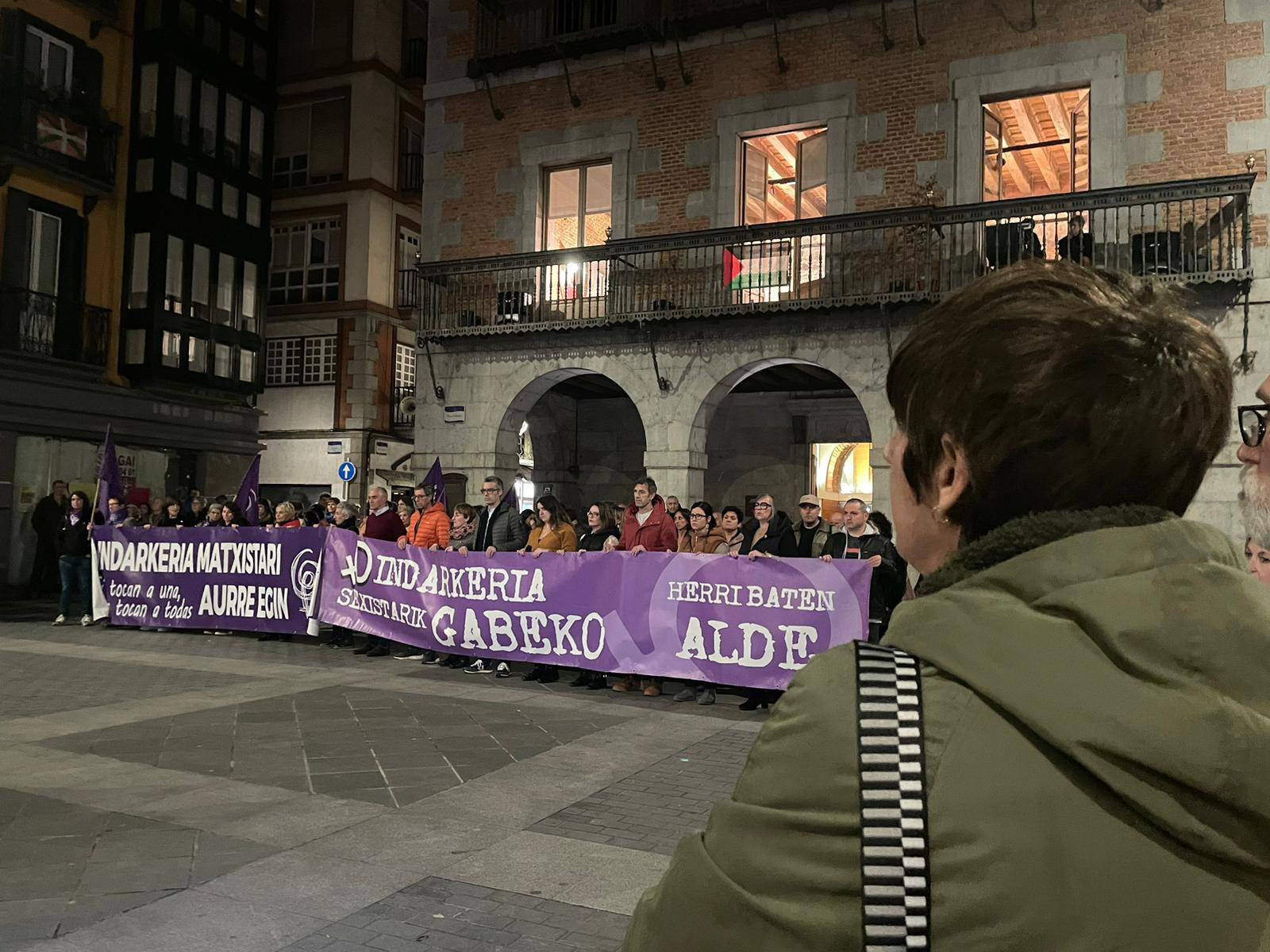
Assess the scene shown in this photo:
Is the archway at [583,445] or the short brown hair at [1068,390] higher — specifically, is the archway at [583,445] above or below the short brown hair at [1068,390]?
above

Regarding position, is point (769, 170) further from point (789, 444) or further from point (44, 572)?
point (44, 572)

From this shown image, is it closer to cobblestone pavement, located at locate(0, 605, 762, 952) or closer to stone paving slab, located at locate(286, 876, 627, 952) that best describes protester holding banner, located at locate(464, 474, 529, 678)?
cobblestone pavement, located at locate(0, 605, 762, 952)

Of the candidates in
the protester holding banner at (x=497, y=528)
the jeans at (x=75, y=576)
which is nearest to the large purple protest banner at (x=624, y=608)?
the protester holding banner at (x=497, y=528)

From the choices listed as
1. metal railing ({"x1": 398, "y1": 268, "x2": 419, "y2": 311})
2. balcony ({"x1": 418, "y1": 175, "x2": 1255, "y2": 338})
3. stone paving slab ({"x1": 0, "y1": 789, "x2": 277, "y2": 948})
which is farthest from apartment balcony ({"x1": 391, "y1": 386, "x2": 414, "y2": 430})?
stone paving slab ({"x1": 0, "y1": 789, "x2": 277, "y2": 948})

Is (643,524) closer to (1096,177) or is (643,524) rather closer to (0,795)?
(0,795)

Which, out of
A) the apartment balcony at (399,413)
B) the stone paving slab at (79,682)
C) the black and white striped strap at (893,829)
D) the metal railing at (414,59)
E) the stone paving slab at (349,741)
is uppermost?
the metal railing at (414,59)

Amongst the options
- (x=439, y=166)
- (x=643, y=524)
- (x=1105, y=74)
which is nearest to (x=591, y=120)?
(x=439, y=166)

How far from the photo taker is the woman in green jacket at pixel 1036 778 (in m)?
0.90

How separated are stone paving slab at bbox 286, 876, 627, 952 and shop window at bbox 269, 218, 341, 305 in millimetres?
27071

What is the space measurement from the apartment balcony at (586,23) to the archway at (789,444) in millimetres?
6375

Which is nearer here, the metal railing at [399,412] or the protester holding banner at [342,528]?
the protester holding banner at [342,528]

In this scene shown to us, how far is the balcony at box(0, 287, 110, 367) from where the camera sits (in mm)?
20156

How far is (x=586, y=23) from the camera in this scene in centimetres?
1775

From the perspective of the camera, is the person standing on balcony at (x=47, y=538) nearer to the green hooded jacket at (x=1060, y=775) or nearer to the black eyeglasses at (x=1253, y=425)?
the black eyeglasses at (x=1253, y=425)
